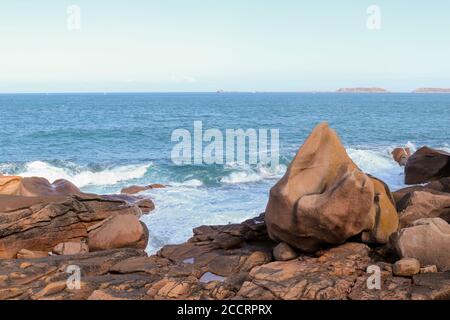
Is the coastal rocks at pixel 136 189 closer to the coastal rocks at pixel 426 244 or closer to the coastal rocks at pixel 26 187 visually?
the coastal rocks at pixel 26 187

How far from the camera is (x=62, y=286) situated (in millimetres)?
9078

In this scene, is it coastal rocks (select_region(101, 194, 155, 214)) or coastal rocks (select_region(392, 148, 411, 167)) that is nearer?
coastal rocks (select_region(101, 194, 155, 214))

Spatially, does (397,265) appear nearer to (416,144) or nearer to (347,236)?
(347,236)

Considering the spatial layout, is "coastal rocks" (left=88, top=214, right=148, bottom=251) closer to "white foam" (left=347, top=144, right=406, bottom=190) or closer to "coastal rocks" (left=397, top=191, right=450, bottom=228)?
"coastal rocks" (left=397, top=191, right=450, bottom=228)

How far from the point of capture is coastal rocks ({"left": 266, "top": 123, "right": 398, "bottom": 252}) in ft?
31.9

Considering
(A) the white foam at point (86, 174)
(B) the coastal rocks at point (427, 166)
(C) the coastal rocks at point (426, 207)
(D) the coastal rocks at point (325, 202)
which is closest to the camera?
(D) the coastal rocks at point (325, 202)

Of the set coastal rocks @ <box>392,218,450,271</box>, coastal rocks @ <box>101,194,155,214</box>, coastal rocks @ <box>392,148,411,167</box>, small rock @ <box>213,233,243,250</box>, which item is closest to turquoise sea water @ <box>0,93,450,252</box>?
coastal rocks @ <box>101,194,155,214</box>

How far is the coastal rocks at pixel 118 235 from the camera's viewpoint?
1309 centimetres

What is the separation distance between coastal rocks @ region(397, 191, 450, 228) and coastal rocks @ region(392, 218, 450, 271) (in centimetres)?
185

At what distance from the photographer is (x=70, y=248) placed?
1302 cm

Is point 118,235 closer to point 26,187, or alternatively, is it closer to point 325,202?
point 26,187

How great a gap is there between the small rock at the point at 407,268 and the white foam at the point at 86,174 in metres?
21.2

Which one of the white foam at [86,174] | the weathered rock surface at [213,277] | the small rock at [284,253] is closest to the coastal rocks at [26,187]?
the weathered rock surface at [213,277]
